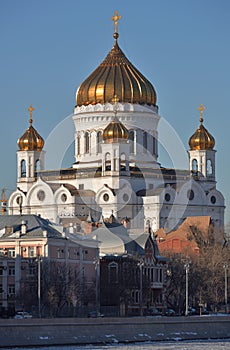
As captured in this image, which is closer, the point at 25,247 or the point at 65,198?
the point at 25,247

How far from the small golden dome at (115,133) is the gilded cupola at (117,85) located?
15.1 ft

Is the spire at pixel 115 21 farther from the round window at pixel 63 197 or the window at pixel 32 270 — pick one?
the window at pixel 32 270

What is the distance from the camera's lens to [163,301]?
87.6 m

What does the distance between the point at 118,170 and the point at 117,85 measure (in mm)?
8238

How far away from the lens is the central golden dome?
388ft

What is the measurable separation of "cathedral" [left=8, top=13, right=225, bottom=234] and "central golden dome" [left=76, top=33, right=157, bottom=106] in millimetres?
73

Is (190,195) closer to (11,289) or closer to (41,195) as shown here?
(41,195)

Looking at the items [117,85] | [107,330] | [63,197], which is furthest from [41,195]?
[107,330]

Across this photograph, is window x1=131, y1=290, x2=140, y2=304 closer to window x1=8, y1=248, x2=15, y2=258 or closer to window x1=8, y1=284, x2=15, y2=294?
window x1=8, y1=248, x2=15, y2=258

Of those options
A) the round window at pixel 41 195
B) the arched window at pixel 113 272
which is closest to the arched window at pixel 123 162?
the round window at pixel 41 195

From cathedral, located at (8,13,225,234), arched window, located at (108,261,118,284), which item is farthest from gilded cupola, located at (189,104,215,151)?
arched window, located at (108,261,118,284)

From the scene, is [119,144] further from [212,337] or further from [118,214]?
[212,337]

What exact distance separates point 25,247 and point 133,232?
23301 millimetres

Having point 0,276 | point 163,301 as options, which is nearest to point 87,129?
point 163,301
